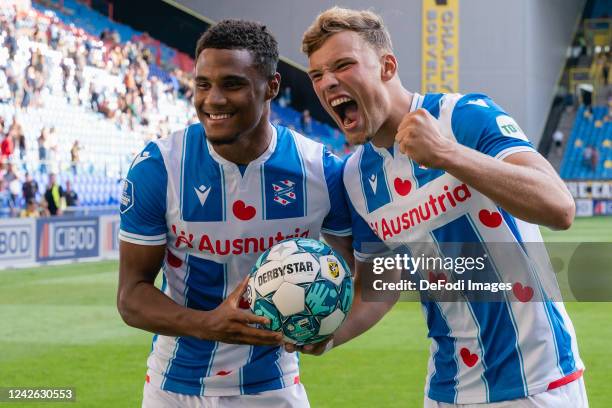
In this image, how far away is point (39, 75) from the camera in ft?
63.8

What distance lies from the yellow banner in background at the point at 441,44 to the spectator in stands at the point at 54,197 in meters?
17.7

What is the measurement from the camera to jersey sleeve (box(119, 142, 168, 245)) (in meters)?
3.21

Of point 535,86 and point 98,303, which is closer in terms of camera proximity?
point 98,303

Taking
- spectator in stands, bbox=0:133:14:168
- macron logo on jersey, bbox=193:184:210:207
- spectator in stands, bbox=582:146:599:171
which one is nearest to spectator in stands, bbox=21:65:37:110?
spectator in stands, bbox=0:133:14:168

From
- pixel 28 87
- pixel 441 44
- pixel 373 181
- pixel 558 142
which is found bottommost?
pixel 373 181

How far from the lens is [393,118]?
3043 millimetres

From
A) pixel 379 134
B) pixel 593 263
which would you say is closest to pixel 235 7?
pixel 593 263

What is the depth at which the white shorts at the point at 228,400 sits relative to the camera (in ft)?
10.9

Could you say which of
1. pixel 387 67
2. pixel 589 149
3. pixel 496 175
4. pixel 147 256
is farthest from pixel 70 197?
pixel 589 149

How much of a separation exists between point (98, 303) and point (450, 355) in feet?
28.2

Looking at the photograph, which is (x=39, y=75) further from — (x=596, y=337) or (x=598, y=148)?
(x=598, y=148)

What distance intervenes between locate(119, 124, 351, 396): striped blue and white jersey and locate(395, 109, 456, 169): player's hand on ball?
0.93 meters

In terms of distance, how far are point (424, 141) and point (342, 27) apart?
74cm

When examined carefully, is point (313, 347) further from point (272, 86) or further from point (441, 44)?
point (441, 44)
